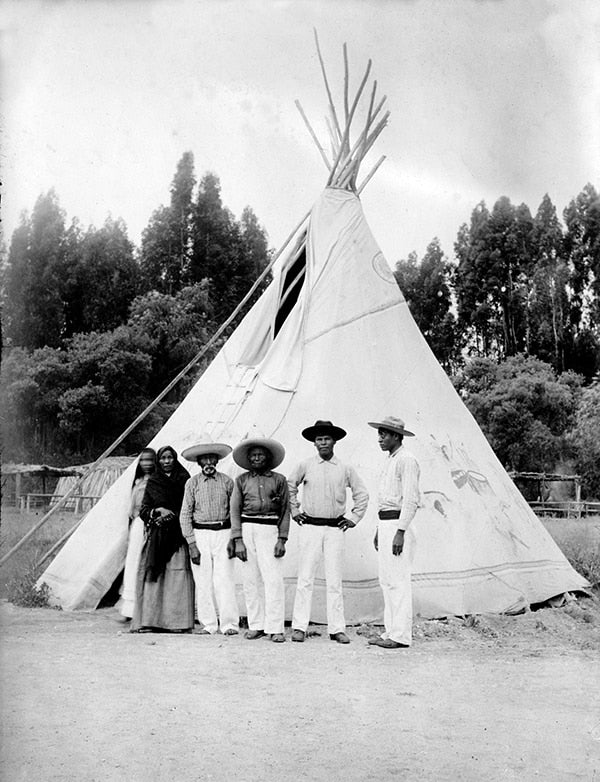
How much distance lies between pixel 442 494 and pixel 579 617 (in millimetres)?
1320

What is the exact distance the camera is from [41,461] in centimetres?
2164

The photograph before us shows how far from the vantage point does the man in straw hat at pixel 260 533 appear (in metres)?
5.61

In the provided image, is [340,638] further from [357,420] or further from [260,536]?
[357,420]

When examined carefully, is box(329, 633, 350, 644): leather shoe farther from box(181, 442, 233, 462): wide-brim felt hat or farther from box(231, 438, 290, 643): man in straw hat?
box(181, 442, 233, 462): wide-brim felt hat

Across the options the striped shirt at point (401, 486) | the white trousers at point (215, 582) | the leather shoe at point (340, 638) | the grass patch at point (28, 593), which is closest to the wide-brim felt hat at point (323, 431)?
the striped shirt at point (401, 486)

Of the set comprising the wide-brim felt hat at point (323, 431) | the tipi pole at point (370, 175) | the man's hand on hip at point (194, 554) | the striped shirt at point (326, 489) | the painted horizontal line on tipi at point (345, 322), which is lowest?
the man's hand on hip at point (194, 554)

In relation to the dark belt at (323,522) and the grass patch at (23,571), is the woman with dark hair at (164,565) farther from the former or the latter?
the grass patch at (23,571)

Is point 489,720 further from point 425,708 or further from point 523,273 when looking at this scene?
point 523,273

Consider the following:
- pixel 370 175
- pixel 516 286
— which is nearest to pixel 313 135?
pixel 370 175

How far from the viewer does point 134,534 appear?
6.48 meters

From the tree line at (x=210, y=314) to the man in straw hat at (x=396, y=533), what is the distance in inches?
532

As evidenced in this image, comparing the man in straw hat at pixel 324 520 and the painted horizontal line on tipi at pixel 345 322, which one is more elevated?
the painted horizontal line on tipi at pixel 345 322

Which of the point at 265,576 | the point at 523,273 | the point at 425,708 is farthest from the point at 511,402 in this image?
the point at 425,708

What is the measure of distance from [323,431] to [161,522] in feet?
4.24
